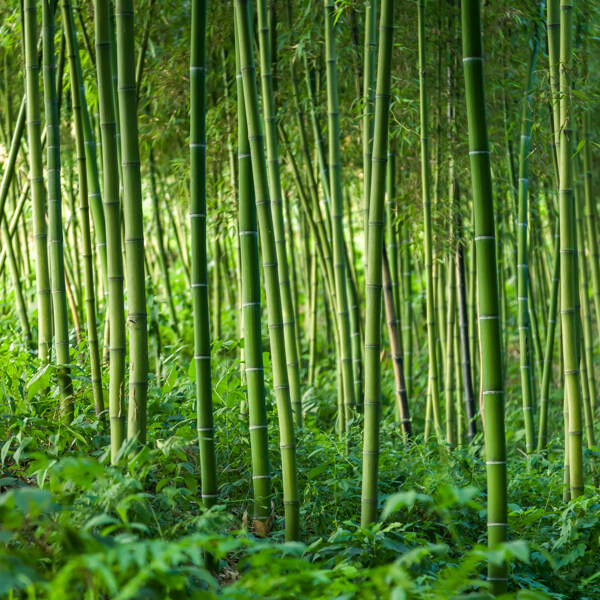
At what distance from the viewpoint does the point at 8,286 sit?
21.2ft

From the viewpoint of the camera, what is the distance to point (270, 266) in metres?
2.13

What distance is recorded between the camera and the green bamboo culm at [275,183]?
7.64 feet

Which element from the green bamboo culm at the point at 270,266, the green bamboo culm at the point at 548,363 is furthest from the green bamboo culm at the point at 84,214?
the green bamboo culm at the point at 548,363

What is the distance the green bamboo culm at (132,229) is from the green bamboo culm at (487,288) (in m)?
0.86

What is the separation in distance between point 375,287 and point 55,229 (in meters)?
1.18

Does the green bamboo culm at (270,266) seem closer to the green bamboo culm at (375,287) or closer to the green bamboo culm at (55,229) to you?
the green bamboo culm at (375,287)

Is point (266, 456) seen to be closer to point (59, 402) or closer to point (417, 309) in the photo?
point (59, 402)

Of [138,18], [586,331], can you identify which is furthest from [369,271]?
[586,331]

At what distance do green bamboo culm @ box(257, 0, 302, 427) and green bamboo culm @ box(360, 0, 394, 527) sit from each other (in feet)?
1.68

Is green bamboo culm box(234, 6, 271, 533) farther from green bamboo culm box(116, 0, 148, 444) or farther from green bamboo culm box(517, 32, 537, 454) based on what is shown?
green bamboo culm box(517, 32, 537, 454)

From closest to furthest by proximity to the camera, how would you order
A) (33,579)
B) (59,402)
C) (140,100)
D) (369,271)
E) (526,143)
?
1. (33,579)
2. (369,271)
3. (59,402)
4. (526,143)
5. (140,100)

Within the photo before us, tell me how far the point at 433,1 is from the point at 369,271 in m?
2.23

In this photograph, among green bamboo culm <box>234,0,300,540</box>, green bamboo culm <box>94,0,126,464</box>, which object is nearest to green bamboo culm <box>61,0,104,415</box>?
green bamboo culm <box>94,0,126,464</box>

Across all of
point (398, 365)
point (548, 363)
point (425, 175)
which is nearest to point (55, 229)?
point (425, 175)
